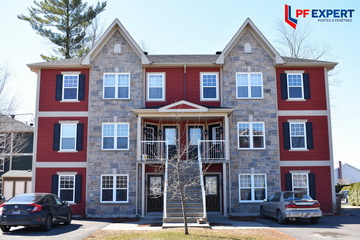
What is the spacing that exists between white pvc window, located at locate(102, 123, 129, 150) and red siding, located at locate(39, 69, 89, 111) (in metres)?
1.86

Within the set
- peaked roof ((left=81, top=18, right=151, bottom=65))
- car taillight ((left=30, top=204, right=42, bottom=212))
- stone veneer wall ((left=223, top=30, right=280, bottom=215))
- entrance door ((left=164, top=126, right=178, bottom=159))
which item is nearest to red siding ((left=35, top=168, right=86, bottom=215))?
entrance door ((left=164, top=126, right=178, bottom=159))

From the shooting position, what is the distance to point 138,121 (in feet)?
72.0

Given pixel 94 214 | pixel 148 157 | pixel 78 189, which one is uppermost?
pixel 148 157

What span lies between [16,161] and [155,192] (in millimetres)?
19903

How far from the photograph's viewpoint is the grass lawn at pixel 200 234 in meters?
13.5

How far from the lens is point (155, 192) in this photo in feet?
73.8

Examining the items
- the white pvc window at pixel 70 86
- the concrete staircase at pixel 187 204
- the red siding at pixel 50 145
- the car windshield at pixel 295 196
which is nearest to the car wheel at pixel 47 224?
the concrete staircase at pixel 187 204

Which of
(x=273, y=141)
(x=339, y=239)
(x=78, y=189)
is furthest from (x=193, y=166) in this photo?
(x=339, y=239)

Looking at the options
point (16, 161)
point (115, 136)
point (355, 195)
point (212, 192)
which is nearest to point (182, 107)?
point (115, 136)

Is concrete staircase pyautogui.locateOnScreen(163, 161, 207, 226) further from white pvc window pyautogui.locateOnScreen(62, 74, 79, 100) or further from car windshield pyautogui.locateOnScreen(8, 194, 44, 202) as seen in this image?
white pvc window pyautogui.locateOnScreen(62, 74, 79, 100)

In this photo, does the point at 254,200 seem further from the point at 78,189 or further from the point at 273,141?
the point at 78,189

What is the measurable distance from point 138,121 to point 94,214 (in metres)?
5.75

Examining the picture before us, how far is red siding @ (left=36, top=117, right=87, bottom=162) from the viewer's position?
896 inches

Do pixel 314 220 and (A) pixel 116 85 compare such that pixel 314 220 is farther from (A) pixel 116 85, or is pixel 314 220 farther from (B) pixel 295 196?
(A) pixel 116 85
